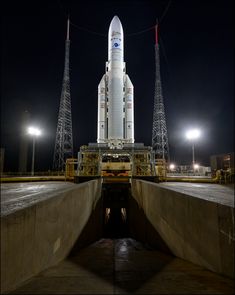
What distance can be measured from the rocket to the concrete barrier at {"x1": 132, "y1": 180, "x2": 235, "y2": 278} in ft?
56.5

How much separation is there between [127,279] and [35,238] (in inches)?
78.1

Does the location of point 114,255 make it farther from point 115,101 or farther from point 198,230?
point 115,101

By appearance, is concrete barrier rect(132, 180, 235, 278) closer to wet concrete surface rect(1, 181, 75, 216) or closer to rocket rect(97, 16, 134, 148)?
wet concrete surface rect(1, 181, 75, 216)

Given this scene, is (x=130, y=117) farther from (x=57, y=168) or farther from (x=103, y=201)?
(x=57, y=168)

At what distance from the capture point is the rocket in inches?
941

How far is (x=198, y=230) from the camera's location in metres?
4.37

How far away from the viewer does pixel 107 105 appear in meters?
26.6

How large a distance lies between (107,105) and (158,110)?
17296 mm

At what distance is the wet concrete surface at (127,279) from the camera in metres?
3.30

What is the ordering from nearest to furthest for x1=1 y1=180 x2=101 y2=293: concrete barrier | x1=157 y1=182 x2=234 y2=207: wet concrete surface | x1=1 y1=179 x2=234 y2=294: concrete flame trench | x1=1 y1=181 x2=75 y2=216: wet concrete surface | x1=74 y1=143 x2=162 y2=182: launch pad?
x1=1 y1=180 x2=101 y2=293: concrete barrier, x1=1 y1=179 x2=234 y2=294: concrete flame trench, x1=1 y1=181 x2=75 y2=216: wet concrete surface, x1=157 y1=182 x2=234 y2=207: wet concrete surface, x1=74 y1=143 x2=162 y2=182: launch pad

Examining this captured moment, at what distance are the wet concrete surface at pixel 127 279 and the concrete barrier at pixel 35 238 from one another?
0.22 metres

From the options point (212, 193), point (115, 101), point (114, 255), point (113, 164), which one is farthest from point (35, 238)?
point (115, 101)

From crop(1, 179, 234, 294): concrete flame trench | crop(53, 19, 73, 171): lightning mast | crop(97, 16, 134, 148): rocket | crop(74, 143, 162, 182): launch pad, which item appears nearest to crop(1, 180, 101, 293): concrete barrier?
crop(1, 179, 234, 294): concrete flame trench

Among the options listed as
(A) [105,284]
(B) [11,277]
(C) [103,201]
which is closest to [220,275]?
(A) [105,284]
